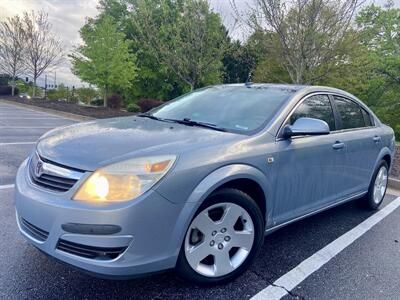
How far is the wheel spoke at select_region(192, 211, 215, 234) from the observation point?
→ 2449 mm

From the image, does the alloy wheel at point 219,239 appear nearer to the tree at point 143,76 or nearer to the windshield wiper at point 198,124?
the windshield wiper at point 198,124

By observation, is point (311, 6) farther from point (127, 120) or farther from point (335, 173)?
point (127, 120)

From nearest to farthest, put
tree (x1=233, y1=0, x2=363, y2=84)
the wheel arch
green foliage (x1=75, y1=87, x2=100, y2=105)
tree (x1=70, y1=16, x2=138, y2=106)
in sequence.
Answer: the wheel arch → tree (x1=233, y1=0, x2=363, y2=84) → tree (x1=70, y1=16, x2=138, y2=106) → green foliage (x1=75, y1=87, x2=100, y2=105)

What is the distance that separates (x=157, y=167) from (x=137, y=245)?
0.49 metres

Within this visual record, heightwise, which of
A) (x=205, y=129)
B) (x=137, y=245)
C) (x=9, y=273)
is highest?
(x=205, y=129)

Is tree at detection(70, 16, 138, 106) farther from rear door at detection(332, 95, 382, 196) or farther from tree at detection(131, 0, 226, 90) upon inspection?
rear door at detection(332, 95, 382, 196)

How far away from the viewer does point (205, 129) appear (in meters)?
2.90

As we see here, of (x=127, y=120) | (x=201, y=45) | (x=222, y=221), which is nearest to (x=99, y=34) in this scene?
(x=201, y=45)

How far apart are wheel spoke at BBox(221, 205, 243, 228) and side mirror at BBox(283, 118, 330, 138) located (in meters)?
0.81

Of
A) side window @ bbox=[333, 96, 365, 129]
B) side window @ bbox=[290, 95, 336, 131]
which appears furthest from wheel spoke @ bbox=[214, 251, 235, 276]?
side window @ bbox=[333, 96, 365, 129]

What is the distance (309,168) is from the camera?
10.7 feet

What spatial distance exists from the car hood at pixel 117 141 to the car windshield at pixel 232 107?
284 mm

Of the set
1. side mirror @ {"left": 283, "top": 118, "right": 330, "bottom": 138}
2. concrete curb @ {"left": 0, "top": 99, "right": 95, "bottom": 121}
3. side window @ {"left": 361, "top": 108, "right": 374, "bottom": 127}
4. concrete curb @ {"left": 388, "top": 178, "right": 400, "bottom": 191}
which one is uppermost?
side window @ {"left": 361, "top": 108, "right": 374, "bottom": 127}

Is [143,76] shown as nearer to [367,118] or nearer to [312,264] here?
[367,118]
